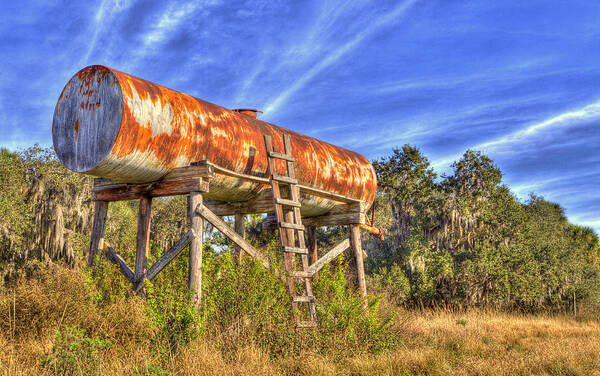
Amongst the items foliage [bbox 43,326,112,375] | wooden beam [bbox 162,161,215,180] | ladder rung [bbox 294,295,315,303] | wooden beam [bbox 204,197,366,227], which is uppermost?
wooden beam [bbox 162,161,215,180]

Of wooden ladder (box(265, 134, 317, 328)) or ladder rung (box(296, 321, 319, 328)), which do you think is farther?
wooden ladder (box(265, 134, 317, 328))

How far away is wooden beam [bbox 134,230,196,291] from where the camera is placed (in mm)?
8515

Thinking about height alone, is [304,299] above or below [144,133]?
below

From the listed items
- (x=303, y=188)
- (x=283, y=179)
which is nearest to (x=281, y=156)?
(x=283, y=179)

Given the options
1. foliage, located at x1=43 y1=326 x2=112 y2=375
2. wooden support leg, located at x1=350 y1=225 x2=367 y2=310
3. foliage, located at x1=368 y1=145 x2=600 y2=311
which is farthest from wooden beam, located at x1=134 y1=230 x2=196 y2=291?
foliage, located at x1=368 y1=145 x2=600 y2=311

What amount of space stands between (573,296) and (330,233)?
1245 centimetres

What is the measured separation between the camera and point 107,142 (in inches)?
320

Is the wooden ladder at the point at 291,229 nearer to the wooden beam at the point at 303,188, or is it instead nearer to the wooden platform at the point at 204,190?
the wooden beam at the point at 303,188

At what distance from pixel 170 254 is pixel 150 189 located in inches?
49.7

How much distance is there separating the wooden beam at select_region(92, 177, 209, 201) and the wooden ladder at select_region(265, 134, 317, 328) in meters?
1.55

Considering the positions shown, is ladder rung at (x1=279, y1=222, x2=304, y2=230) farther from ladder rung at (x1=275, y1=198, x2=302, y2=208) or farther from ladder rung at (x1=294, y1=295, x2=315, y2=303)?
ladder rung at (x1=294, y1=295, x2=315, y2=303)

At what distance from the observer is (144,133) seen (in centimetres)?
830

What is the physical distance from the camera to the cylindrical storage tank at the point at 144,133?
817 cm

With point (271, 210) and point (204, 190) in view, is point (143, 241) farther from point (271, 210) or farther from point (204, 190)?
point (271, 210)
